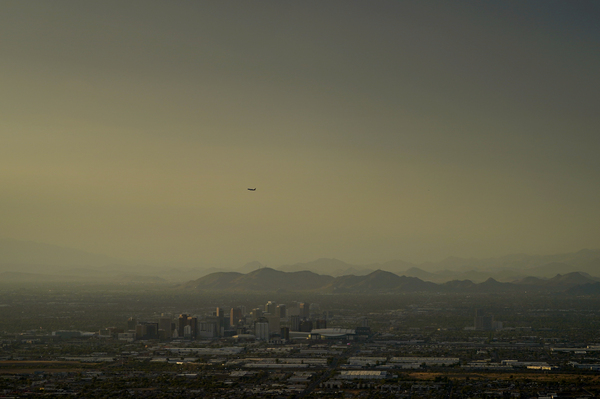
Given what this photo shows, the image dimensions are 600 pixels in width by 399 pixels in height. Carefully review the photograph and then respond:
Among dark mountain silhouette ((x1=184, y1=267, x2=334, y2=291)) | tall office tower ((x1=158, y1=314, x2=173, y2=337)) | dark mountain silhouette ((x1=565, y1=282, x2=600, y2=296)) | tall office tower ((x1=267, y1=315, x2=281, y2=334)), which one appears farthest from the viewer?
dark mountain silhouette ((x1=184, y1=267, x2=334, y2=291))

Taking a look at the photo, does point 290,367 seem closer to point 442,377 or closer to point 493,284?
point 442,377

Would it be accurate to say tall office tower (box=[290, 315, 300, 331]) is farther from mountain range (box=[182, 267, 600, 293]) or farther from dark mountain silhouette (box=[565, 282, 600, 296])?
dark mountain silhouette (box=[565, 282, 600, 296])

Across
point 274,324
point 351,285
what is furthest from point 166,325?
point 351,285

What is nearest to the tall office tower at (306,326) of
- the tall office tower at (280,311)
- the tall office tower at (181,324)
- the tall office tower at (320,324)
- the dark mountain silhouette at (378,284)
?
the tall office tower at (320,324)

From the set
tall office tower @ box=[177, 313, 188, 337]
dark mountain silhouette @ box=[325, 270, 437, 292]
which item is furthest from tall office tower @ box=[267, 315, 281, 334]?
dark mountain silhouette @ box=[325, 270, 437, 292]

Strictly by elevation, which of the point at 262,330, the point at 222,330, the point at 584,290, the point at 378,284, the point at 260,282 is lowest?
the point at 222,330

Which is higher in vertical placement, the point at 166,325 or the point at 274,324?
the point at 166,325

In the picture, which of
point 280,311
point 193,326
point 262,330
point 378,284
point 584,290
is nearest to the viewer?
point 262,330

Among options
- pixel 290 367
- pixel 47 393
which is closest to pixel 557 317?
pixel 290 367

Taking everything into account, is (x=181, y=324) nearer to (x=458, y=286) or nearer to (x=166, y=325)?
(x=166, y=325)
